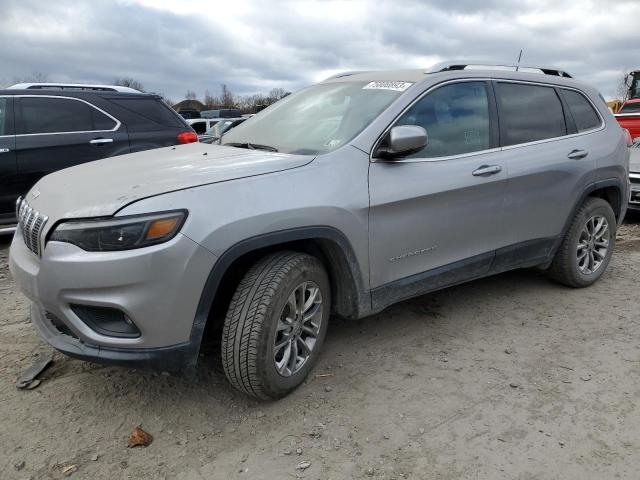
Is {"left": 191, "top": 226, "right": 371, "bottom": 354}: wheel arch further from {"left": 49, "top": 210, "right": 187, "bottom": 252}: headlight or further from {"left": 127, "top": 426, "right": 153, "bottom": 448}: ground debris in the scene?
{"left": 127, "top": 426, "right": 153, "bottom": 448}: ground debris

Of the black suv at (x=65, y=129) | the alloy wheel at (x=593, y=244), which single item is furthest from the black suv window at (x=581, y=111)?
the black suv at (x=65, y=129)

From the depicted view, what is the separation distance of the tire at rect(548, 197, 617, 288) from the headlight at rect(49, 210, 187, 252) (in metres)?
3.25

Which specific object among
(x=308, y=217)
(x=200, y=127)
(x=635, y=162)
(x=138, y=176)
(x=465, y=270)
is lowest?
(x=465, y=270)

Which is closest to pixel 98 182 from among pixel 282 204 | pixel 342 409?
pixel 282 204

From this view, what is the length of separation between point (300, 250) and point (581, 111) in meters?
2.86

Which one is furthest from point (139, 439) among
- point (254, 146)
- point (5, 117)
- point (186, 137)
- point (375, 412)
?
point (186, 137)

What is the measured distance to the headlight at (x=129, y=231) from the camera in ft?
7.64

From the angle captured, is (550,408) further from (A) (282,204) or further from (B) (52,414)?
(B) (52,414)

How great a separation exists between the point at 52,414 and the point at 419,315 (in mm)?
2455

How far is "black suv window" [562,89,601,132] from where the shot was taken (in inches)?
171

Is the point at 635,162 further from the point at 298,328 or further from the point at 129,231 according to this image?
the point at 129,231

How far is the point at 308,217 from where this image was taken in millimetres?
2738

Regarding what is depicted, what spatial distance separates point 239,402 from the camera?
2.90 m

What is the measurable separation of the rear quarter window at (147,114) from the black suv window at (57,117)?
0.82ft
